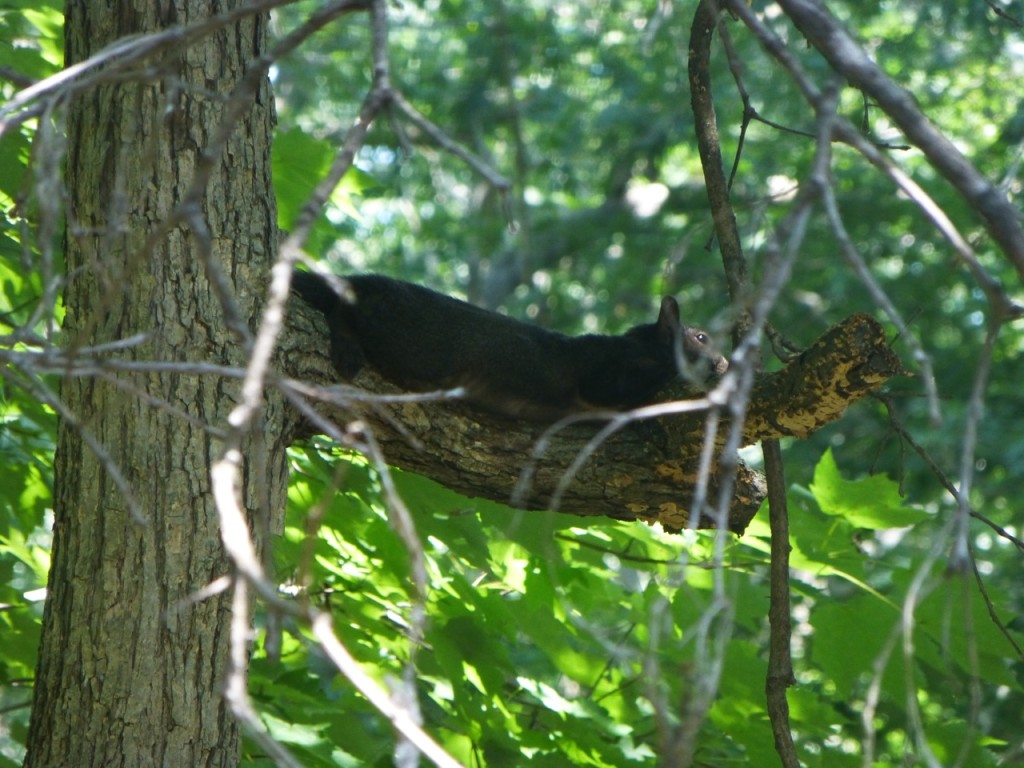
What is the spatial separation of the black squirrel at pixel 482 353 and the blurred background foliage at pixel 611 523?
0.35m

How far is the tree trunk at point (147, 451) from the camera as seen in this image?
2.48 metres

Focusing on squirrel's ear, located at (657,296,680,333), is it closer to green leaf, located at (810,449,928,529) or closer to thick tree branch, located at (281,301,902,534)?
thick tree branch, located at (281,301,902,534)

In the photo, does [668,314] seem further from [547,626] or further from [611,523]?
[547,626]

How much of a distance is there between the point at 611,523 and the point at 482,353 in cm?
86

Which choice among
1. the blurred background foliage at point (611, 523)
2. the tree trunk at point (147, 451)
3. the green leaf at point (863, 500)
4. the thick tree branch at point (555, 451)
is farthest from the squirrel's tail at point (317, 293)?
the green leaf at point (863, 500)

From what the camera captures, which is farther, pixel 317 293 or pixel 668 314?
pixel 668 314

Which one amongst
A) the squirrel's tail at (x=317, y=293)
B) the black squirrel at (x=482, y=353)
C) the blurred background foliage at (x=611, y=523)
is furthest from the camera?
the squirrel's tail at (x=317, y=293)

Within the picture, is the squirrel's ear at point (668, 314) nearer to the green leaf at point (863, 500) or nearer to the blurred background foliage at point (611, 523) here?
the blurred background foliage at point (611, 523)

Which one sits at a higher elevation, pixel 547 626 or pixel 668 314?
pixel 668 314

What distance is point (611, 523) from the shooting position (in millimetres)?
3617

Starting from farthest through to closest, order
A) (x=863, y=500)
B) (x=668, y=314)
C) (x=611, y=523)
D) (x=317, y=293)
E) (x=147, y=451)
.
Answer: (x=668, y=314)
(x=317, y=293)
(x=611, y=523)
(x=863, y=500)
(x=147, y=451)

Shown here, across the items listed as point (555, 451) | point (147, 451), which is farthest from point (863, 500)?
point (147, 451)

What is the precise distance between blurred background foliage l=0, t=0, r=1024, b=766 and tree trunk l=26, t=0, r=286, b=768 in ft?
0.97

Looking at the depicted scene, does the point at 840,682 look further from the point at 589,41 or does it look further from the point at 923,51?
the point at 589,41
